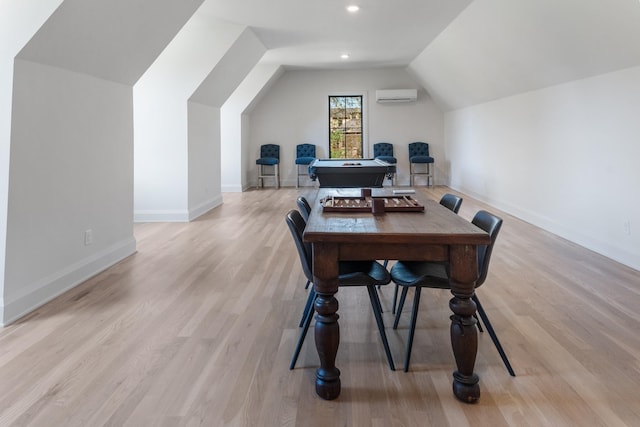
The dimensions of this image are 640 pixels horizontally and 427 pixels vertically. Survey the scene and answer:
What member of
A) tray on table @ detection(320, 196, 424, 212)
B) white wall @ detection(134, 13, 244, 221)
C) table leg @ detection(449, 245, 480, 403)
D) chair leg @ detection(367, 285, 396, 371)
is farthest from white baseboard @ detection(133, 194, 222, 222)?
table leg @ detection(449, 245, 480, 403)

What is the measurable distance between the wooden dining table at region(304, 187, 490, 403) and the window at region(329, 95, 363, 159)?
878 centimetres

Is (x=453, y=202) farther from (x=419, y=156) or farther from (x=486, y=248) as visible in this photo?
(x=419, y=156)

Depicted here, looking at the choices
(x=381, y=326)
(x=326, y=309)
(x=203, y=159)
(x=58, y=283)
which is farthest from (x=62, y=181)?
(x=203, y=159)

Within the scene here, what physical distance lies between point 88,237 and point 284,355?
2198mm

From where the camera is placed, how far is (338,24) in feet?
19.5

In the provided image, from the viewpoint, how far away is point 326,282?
1.84m

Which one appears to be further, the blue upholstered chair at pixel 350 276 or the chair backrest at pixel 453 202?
the chair backrest at pixel 453 202

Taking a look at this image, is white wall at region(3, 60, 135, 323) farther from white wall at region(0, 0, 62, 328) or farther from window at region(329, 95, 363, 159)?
window at region(329, 95, 363, 159)

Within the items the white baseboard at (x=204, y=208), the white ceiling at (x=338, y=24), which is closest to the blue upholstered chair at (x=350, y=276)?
the white ceiling at (x=338, y=24)

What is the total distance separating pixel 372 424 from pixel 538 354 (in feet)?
3.46

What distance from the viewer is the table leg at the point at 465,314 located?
5.86ft

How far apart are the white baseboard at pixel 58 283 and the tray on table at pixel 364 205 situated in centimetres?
200

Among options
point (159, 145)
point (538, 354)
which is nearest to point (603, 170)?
point (538, 354)

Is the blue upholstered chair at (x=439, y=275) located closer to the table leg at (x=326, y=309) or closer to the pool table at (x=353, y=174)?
the table leg at (x=326, y=309)
